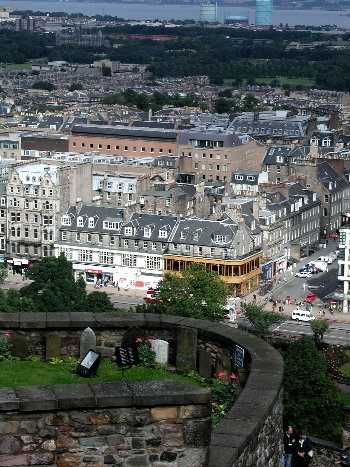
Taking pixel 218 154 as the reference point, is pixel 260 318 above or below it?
below

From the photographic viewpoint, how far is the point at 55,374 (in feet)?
44.1

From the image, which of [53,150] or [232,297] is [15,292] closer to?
[232,297]

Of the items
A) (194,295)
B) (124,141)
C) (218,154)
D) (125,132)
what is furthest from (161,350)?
(125,132)

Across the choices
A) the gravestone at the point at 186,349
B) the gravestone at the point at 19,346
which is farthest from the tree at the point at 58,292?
the gravestone at the point at 19,346

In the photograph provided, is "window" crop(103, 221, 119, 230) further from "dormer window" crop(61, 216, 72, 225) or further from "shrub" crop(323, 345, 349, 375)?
"shrub" crop(323, 345, 349, 375)

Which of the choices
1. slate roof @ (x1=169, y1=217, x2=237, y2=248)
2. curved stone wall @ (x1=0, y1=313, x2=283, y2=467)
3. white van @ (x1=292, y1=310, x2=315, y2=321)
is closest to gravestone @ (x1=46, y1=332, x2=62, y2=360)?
curved stone wall @ (x1=0, y1=313, x2=283, y2=467)

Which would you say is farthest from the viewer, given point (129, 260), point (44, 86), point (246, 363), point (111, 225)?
point (44, 86)

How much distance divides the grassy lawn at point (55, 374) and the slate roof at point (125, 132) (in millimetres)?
87848

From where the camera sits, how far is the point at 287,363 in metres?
43.2

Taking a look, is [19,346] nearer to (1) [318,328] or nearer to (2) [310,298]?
(1) [318,328]

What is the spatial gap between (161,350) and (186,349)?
270 mm

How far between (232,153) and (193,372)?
266 feet

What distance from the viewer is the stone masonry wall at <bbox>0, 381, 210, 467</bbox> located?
10133 mm

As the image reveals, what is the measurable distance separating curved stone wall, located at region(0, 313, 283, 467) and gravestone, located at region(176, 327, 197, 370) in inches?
1.7
